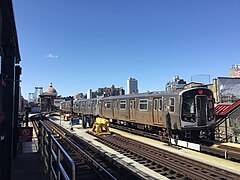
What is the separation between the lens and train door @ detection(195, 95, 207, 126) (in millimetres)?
13641

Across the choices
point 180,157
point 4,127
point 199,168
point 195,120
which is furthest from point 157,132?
point 4,127

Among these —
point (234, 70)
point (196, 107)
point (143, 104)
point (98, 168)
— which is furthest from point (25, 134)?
point (234, 70)

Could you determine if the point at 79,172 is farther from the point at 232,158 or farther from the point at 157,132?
the point at 157,132

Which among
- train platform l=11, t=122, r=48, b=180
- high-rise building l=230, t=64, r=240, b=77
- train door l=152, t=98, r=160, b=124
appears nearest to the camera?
train platform l=11, t=122, r=48, b=180

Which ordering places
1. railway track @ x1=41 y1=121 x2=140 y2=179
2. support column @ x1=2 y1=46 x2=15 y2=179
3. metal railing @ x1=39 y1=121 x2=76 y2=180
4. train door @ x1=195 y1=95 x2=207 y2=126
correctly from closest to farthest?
metal railing @ x1=39 y1=121 x2=76 y2=180 → support column @ x1=2 y1=46 x2=15 y2=179 → railway track @ x1=41 y1=121 x2=140 y2=179 → train door @ x1=195 y1=95 x2=207 y2=126

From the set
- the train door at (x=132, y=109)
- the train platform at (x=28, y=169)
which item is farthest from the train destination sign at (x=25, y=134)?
the train door at (x=132, y=109)

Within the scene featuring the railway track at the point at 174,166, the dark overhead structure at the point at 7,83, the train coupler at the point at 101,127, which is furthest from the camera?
the train coupler at the point at 101,127

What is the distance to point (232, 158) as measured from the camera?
1005 centimetres

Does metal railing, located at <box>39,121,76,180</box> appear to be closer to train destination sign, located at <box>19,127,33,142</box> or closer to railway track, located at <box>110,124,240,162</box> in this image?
train destination sign, located at <box>19,127,33,142</box>

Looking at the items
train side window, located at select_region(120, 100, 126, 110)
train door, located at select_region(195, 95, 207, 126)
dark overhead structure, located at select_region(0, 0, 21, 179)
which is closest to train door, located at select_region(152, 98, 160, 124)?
train door, located at select_region(195, 95, 207, 126)

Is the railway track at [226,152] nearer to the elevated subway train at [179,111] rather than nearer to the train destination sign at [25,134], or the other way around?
the elevated subway train at [179,111]

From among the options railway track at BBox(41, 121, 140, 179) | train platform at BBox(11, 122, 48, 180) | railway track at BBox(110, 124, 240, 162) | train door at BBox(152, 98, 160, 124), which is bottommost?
railway track at BBox(41, 121, 140, 179)

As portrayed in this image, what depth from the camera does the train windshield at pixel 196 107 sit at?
13555mm

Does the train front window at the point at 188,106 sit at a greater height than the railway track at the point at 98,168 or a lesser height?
greater
